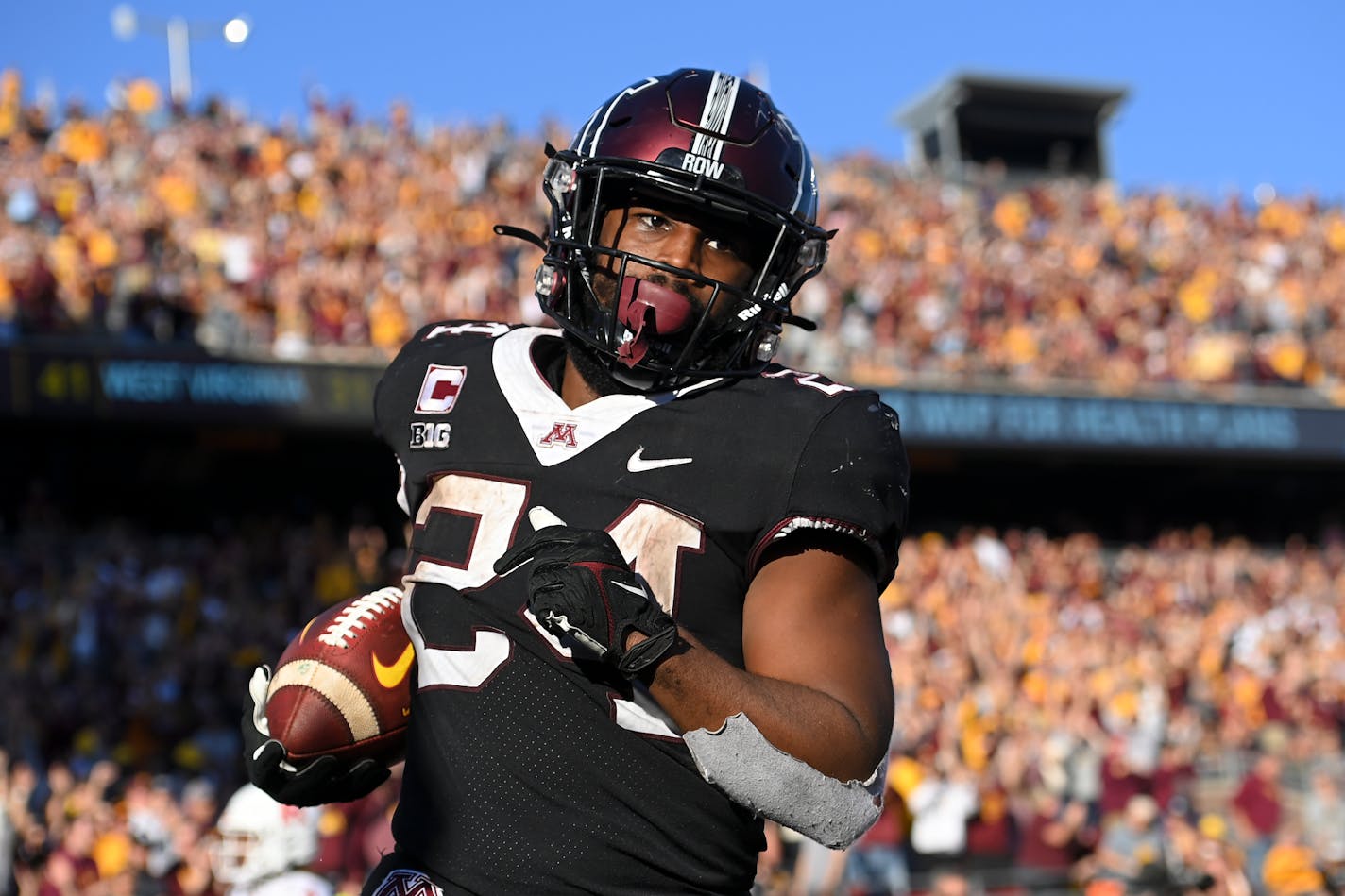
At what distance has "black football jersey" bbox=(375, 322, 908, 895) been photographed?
2.12 m

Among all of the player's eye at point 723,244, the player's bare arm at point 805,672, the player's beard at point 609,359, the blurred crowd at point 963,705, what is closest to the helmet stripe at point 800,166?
the player's eye at point 723,244

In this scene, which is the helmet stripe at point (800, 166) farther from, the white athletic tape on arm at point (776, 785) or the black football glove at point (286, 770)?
the black football glove at point (286, 770)

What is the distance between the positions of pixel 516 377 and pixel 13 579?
10226 millimetres

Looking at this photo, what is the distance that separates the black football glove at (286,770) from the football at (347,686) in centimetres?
2

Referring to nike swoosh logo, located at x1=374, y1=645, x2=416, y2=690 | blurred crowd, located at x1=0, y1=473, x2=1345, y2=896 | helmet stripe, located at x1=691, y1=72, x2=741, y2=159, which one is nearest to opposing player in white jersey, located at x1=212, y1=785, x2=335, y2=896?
blurred crowd, located at x1=0, y1=473, x2=1345, y2=896

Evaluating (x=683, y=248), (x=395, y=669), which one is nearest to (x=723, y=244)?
(x=683, y=248)

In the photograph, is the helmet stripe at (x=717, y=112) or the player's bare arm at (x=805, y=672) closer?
the player's bare arm at (x=805, y=672)

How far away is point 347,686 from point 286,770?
160 mm

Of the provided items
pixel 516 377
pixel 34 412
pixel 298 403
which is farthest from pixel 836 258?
pixel 516 377

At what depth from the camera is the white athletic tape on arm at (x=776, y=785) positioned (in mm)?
1962

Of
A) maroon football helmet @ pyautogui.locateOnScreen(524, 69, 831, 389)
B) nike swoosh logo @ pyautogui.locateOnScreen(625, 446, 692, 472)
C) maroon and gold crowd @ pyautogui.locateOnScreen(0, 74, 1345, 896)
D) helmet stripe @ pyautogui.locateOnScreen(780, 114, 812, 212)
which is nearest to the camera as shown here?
nike swoosh logo @ pyautogui.locateOnScreen(625, 446, 692, 472)

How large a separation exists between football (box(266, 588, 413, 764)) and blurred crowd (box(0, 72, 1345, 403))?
10711 millimetres

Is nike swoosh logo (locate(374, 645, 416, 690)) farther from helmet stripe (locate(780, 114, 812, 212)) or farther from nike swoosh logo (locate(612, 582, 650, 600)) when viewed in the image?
helmet stripe (locate(780, 114, 812, 212))

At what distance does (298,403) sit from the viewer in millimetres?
13422
